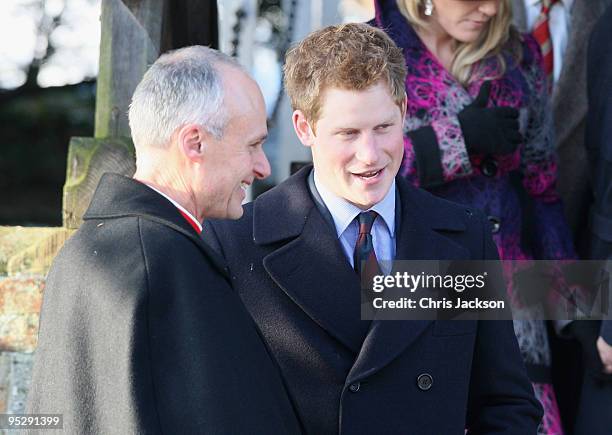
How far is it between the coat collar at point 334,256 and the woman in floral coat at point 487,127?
503 mm

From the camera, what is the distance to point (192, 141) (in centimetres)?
212

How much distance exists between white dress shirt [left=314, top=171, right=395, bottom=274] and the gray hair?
53cm

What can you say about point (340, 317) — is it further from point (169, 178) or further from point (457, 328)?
point (169, 178)

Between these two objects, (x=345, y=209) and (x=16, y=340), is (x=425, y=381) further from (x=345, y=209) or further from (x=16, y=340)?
(x=16, y=340)

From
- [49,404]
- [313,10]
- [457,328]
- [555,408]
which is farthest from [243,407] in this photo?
[313,10]

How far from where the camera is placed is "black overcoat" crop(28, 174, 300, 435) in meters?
1.94

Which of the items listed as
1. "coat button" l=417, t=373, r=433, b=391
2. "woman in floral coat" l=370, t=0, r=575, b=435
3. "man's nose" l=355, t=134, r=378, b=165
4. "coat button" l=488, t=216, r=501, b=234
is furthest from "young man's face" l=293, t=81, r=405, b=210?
"coat button" l=488, t=216, r=501, b=234

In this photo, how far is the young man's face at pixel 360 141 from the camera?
8.16ft

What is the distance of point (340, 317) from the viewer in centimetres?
251

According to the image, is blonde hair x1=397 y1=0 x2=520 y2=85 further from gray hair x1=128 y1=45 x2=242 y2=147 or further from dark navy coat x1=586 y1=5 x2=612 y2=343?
gray hair x1=128 y1=45 x2=242 y2=147

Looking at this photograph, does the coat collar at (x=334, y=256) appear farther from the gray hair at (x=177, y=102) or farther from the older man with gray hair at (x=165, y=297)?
the gray hair at (x=177, y=102)

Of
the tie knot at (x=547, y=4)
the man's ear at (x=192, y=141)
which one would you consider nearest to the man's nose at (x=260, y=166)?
the man's ear at (x=192, y=141)

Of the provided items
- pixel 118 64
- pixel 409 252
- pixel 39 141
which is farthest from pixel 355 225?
pixel 39 141

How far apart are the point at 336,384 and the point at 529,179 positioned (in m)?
1.18
